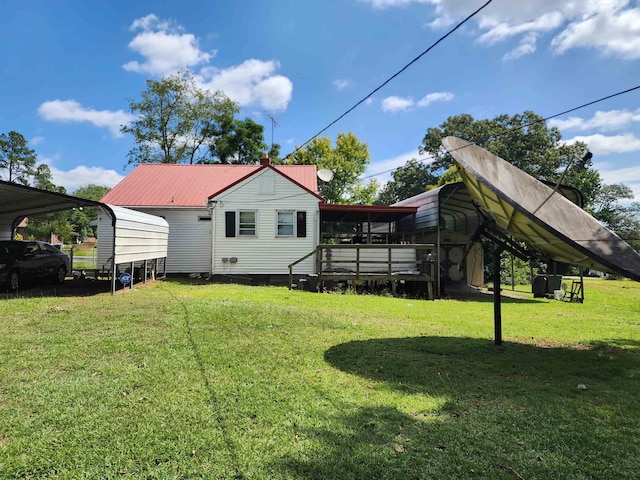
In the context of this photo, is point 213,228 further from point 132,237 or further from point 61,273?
point 61,273

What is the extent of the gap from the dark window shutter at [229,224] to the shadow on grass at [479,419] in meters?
11.5

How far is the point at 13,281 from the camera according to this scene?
1079cm

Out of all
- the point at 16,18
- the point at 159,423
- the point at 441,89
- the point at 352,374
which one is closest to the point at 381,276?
the point at 441,89

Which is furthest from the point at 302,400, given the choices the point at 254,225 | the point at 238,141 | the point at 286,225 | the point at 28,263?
the point at 238,141

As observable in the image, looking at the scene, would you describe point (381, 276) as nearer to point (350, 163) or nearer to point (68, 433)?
point (68, 433)

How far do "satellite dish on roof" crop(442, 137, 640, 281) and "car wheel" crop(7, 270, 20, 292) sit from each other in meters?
11.8

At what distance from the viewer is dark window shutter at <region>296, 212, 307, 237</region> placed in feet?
53.8

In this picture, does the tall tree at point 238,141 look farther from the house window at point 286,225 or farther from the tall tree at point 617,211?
the tall tree at point 617,211

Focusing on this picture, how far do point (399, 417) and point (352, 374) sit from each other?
126 cm

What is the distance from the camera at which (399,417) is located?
356cm

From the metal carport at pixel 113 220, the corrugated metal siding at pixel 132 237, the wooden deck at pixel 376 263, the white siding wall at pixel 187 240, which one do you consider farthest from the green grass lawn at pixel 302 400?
the white siding wall at pixel 187 240

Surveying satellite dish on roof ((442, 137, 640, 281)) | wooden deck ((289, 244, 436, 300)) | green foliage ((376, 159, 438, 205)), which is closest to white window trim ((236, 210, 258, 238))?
wooden deck ((289, 244, 436, 300))

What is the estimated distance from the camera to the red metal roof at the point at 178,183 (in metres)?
18.1

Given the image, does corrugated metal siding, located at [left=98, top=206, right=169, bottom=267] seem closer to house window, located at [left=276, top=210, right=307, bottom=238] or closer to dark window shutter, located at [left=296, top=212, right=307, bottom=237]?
house window, located at [left=276, top=210, right=307, bottom=238]
